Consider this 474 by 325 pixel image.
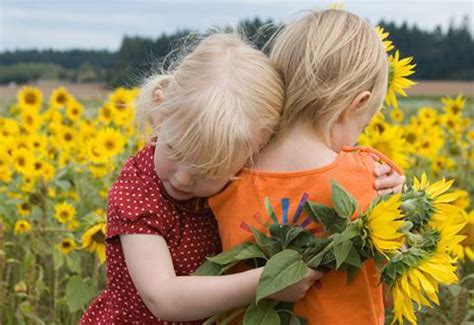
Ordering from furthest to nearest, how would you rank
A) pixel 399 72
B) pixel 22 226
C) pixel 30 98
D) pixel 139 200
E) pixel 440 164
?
pixel 30 98 < pixel 440 164 < pixel 22 226 < pixel 399 72 < pixel 139 200

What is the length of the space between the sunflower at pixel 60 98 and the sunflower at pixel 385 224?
142 inches

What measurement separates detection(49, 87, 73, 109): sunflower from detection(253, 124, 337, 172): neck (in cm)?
343

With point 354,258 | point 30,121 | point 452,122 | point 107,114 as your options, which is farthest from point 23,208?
point 452,122

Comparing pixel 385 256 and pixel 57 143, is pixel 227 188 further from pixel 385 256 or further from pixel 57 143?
pixel 57 143

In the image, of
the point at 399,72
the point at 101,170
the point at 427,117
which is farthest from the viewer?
the point at 427,117

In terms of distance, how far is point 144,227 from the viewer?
1525 mm

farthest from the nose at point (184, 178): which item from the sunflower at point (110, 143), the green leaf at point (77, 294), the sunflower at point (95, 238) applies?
the sunflower at point (110, 143)

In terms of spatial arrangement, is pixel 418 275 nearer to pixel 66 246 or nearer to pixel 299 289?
pixel 299 289

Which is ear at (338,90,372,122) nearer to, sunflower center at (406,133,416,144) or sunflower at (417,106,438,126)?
sunflower center at (406,133,416,144)

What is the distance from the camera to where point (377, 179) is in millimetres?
1461

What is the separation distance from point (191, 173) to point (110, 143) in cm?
222

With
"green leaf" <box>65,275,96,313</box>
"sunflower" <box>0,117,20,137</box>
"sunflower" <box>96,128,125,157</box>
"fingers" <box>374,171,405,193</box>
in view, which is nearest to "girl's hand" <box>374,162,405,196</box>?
"fingers" <box>374,171,405,193</box>

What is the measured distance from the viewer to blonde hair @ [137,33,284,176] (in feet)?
4.65

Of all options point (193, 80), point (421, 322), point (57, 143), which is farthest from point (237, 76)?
point (57, 143)
